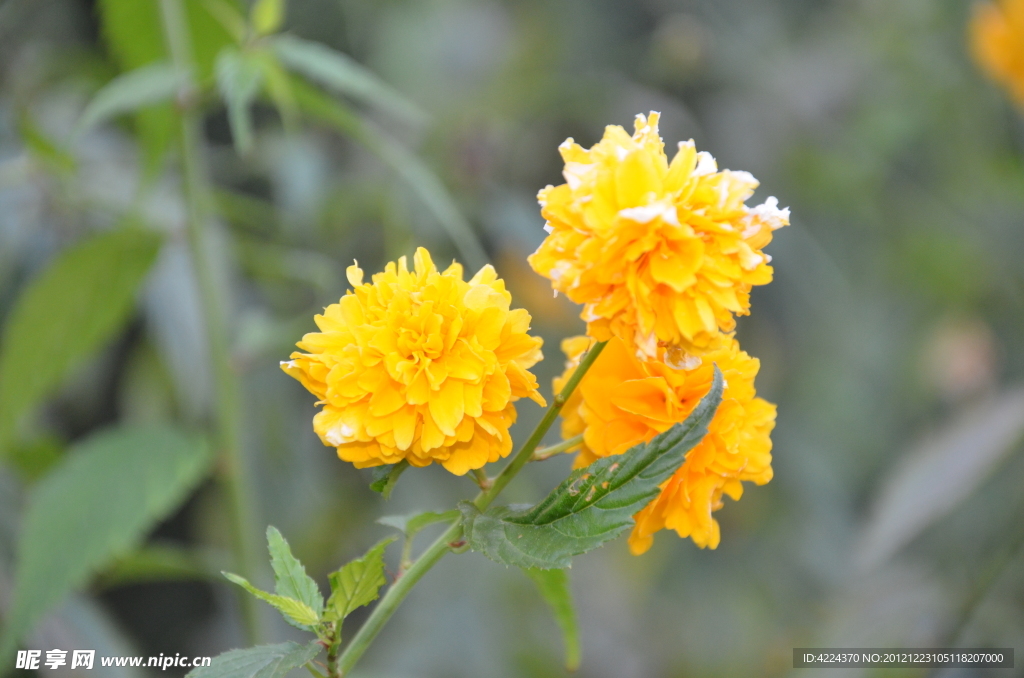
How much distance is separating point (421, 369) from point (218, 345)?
36 centimetres

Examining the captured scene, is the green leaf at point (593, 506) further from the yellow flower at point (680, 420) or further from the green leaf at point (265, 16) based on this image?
the green leaf at point (265, 16)

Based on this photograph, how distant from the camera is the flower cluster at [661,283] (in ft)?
1.08

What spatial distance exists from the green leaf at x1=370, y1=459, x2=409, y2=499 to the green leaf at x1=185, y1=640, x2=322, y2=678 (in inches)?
2.7

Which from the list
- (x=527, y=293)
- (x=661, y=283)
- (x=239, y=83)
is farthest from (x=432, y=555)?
(x=527, y=293)

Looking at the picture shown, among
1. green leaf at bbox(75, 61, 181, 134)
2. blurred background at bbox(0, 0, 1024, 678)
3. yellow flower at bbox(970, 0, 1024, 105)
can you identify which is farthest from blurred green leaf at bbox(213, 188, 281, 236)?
yellow flower at bbox(970, 0, 1024, 105)

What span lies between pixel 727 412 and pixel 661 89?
1179 mm

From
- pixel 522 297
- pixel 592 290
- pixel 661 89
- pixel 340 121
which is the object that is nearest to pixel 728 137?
pixel 661 89

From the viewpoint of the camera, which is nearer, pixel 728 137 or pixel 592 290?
pixel 592 290

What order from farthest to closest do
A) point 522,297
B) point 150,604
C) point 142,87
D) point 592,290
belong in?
point 522,297 → point 150,604 → point 142,87 → point 592,290

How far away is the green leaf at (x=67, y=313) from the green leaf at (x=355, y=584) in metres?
0.38

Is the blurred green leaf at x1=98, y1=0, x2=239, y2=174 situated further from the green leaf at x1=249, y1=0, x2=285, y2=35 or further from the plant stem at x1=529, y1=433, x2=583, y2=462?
the plant stem at x1=529, y1=433, x2=583, y2=462

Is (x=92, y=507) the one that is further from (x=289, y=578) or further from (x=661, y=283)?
(x=661, y=283)

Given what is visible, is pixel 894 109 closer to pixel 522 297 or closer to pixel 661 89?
pixel 661 89

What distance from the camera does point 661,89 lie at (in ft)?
4.73
